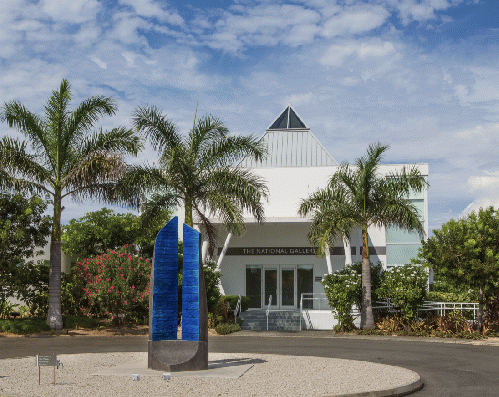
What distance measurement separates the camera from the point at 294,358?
13.2 meters

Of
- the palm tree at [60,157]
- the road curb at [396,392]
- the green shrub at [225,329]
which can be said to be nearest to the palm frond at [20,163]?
the palm tree at [60,157]

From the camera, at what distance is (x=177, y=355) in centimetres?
1140

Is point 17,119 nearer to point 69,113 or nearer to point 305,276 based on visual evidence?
point 69,113

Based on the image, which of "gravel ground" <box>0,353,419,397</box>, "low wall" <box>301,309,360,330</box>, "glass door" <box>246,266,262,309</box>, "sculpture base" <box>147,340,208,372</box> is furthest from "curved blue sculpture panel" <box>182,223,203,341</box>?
"glass door" <box>246,266,262,309</box>

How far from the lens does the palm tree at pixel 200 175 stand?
2058 cm

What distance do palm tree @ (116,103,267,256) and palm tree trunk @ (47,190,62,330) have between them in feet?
9.29

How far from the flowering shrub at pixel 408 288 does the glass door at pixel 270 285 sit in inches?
327

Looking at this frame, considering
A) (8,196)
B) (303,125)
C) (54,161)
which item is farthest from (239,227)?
(303,125)

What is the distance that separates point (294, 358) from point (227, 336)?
Answer: 800cm

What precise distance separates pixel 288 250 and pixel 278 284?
1.74 metres

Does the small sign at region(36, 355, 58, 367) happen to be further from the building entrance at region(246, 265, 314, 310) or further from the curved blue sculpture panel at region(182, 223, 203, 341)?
the building entrance at region(246, 265, 314, 310)

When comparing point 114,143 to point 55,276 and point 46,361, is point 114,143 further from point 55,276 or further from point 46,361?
point 46,361

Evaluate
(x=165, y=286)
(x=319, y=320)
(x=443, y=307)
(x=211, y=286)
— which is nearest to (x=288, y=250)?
(x=319, y=320)

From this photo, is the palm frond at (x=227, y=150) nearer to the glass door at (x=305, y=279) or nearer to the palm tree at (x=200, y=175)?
the palm tree at (x=200, y=175)
